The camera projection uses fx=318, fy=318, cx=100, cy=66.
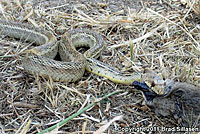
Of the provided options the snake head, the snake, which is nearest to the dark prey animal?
the snake head

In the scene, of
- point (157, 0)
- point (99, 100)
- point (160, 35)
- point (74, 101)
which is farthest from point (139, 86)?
point (157, 0)

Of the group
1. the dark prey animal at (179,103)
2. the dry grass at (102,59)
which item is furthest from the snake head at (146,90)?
the dry grass at (102,59)

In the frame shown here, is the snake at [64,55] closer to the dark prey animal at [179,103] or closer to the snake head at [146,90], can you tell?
the snake head at [146,90]

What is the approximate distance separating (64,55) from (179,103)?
252 centimetres

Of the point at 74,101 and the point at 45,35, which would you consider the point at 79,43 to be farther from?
the point at 74,101

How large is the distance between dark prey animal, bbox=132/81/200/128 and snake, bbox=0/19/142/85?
2.11 ft

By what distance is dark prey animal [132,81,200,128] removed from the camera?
4.33 m

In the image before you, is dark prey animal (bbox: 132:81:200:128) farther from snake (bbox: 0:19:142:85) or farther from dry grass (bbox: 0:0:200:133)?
snake (bbox: 0:19:142:85)

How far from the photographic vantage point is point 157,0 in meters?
8.09

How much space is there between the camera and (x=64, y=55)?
609 centimetres

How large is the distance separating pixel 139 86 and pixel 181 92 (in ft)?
2.50

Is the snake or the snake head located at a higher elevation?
the snake

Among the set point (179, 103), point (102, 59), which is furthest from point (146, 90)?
point (102, 59)

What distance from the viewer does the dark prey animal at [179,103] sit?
433 cm
